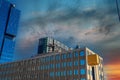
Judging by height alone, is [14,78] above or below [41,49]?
below

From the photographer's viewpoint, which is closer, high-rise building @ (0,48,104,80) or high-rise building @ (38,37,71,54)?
high-rise building @ (0,48,104,80)

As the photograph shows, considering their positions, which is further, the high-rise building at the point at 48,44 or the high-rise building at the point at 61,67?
the high-rise building at the point at 48,44

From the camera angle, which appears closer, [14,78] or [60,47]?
[14,78]

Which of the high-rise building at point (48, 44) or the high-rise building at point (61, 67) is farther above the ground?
the high-rise building at point (48, 44)

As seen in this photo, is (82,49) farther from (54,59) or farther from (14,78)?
(14,78)

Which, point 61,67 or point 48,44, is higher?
point 48,44

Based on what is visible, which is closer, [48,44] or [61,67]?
[61,67]

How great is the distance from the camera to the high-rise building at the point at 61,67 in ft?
253

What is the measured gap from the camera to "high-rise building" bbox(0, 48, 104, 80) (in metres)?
77.1

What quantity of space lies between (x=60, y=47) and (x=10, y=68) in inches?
2270

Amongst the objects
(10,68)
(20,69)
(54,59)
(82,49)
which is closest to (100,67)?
(82,49)

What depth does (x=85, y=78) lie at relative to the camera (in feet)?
245

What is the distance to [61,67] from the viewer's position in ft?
277

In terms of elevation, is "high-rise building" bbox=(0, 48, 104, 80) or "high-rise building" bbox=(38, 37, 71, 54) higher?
"high-rise building" bbox=(38, 37, 71, 54)
